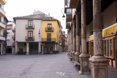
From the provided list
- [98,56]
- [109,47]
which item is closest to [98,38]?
[98,56]

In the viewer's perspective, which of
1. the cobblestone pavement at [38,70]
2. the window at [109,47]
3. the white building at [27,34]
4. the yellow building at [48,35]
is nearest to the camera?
the cobblestone pavement at [38,70]

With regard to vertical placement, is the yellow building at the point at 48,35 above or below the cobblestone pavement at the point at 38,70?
above

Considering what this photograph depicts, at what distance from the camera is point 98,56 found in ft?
35.1

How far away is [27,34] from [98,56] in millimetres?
77587

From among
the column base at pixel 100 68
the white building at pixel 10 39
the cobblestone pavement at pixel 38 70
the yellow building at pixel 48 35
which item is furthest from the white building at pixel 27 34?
the column base at pixel 100 68

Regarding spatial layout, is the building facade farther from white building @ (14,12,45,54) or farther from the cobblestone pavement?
white building @ (14,12,45,54)

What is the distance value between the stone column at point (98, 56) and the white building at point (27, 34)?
75642 mm

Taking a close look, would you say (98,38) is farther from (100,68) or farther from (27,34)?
(27,34)

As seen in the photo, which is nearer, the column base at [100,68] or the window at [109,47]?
the column base at [100,68]

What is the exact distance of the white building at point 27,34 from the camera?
8700cm

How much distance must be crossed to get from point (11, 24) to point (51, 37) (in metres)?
25.8

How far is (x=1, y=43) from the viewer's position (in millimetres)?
77375

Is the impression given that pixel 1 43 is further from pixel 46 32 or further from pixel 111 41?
pixel 111 41

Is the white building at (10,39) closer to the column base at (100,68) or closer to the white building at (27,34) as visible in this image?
the white building at (27,34)
